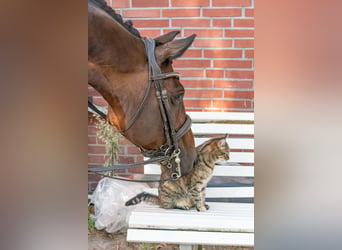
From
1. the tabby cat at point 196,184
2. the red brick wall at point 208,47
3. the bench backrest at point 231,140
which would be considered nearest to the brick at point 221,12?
the red brick wall at point 208,47

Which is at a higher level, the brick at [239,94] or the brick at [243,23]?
the brick at [243,23]

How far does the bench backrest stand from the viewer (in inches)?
40.4

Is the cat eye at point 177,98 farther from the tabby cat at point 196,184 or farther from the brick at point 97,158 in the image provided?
the brick at point 97,158

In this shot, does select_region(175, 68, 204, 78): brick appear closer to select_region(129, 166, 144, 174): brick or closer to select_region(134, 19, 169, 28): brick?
select_region(134, 19, 169, 28): brick

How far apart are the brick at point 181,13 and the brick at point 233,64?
7.5 inches

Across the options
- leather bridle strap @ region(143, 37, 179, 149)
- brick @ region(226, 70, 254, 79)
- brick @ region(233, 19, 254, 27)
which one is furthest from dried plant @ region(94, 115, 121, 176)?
brick @ region(233, 19, 254, 27)

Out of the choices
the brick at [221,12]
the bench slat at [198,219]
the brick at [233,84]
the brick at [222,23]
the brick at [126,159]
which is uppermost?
the brick at [221,12]

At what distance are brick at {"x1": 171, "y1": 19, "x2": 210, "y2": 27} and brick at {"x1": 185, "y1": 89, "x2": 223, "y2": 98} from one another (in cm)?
24

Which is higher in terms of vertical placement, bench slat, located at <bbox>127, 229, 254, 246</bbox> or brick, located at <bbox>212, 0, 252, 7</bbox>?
brick, located at <bbox>212, 0, 252, 7</bbox>

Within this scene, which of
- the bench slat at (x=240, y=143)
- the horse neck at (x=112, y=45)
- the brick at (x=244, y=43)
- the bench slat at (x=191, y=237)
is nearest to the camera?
the horse neck at (x=112, y=45)

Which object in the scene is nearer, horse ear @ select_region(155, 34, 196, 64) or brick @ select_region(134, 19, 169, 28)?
horse ear @ select_region(155, 34, 196, 64)

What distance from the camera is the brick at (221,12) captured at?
0.90 m

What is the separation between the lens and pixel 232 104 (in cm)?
101
